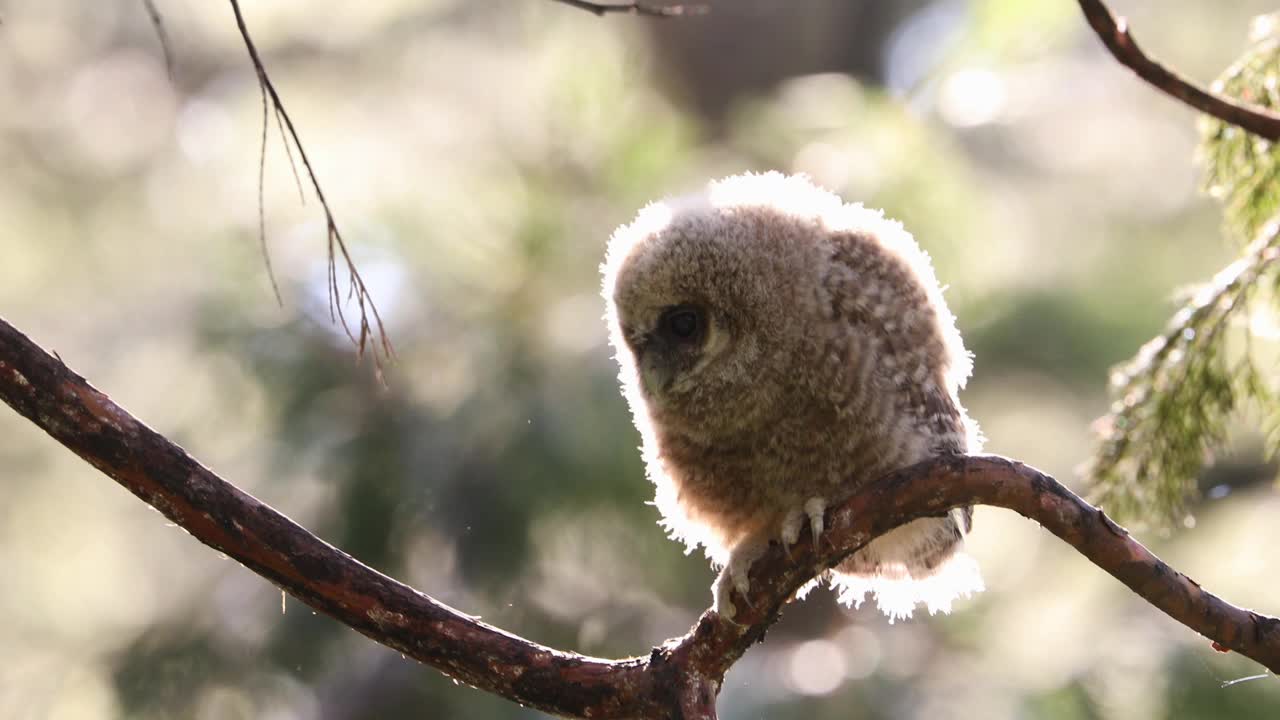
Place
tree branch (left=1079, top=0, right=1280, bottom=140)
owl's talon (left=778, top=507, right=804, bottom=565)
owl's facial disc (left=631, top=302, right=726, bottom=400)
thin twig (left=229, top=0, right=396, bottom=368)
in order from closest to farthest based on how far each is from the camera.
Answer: thin twig (left=229, top=0, right=396, bottom=368)
tree branch (left=1079, top=0, right=1280, bottom=140)
owl's talon (left=778, top=507, right=804, bottom=565)
owl's facial disc (left=631, top=302, right=726, bottom=400)

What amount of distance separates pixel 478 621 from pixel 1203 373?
1383 millimetres

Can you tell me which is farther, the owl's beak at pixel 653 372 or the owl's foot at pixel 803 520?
the owl's beak at pixel 653 372

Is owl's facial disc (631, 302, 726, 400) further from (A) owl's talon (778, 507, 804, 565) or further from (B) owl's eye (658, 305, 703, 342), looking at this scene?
(A) owl's talon (778, 507, 804, 565)

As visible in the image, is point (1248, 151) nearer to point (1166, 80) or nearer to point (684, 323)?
point (1166, 80)

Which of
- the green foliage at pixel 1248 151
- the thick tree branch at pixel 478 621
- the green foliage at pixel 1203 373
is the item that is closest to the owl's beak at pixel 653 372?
the thick tree branch at pixel 478 621

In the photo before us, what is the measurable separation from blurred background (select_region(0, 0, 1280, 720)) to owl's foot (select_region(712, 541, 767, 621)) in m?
1.79

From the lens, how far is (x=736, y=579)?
193 cm

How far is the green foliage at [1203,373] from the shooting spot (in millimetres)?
→ 2193

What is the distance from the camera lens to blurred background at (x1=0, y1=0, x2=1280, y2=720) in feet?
13.9

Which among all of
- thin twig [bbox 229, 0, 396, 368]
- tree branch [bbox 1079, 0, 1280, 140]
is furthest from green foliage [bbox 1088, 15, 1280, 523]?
thin twig [bbox 229, 0, 396, 368]

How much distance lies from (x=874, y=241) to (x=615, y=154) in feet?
8.13

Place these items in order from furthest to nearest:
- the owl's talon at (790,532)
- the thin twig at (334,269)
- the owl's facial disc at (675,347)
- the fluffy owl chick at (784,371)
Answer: the owl's facial disc at (675,347) < the fluffy owl chick at (784,371) < the owl's talon at (790,532) < the thin twig at (334,269)

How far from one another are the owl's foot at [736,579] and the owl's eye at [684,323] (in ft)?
1.21

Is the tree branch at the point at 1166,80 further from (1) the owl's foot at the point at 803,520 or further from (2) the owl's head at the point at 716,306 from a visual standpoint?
(1) the owl's foot at the point at 803,520
